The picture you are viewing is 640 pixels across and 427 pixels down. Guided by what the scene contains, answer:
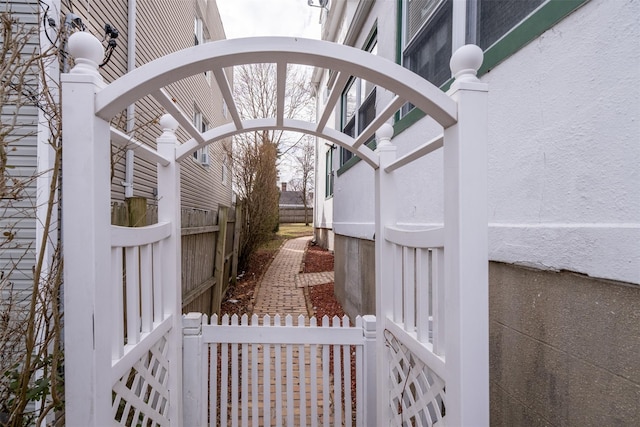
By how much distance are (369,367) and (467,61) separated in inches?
75.5

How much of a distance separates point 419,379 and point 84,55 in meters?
1.88

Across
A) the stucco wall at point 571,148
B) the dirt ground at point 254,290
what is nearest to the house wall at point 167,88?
the dirt ground at point 254,290

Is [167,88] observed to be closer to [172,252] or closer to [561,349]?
[172,252]

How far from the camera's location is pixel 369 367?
2.36 meters

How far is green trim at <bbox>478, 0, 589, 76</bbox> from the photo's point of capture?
1546 millimetres

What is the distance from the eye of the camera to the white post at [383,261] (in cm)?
206

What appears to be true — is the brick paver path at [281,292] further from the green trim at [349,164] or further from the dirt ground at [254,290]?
the green trim at [349,164]

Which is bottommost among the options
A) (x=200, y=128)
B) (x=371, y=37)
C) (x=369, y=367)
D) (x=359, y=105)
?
(x=369, y=367)

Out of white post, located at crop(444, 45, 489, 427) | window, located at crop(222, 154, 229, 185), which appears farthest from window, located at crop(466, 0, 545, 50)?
window, located at crop(222, 154, 229, 185)

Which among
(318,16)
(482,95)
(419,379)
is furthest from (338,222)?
(318,16)

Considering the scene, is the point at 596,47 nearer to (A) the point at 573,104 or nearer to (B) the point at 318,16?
(A) the point at 573,104

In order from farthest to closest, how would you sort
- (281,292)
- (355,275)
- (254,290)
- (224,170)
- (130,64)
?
(224,170), (254,290), (281,292), (355,275), (130,64)

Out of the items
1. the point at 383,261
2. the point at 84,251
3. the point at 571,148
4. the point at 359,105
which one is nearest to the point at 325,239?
the point at 359,105

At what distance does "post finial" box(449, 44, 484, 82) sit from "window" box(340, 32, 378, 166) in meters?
3.88
